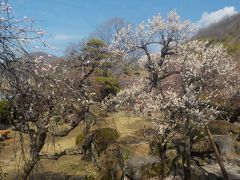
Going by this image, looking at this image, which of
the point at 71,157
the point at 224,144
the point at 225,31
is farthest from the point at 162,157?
the point at 225,31

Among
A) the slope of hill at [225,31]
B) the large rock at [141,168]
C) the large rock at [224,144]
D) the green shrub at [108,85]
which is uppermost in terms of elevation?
the slope of hill at [225,31]

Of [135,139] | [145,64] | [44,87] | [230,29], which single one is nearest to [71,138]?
[135,139]

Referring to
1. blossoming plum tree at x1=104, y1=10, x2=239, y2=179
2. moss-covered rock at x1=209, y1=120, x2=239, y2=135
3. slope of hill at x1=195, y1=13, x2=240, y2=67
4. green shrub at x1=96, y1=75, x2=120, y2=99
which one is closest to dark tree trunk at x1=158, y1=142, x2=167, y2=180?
blossoming plum tree at x1=104, y1=10, x2=239, y2=179

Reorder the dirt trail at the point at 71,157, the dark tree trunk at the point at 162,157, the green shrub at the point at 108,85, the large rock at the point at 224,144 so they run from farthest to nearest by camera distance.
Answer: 1. the green shrub at the point at 108,85
2. the large rock at the point at 224,144
3. the dirt trail at the point at 71,157
4. the dark tree trunk at the point at 162,157

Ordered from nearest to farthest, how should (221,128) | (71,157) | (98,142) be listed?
(98,142) → (71,157) → (221,128)

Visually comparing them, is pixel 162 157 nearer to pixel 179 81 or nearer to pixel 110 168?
pixel 110 168

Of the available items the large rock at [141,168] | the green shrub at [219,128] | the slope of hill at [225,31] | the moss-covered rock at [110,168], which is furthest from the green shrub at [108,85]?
the slope of hill at [225,31]

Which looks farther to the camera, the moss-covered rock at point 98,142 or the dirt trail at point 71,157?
the dirt trail at point 71,157

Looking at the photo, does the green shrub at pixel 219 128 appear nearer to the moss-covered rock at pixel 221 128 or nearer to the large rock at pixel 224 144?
the moss-covered rock at pixel 221 128

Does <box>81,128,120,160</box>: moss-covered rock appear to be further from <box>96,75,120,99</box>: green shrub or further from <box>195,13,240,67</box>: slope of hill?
<box>195,13,240,67</box>: slope of hill

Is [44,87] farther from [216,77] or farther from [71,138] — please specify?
[71,138]

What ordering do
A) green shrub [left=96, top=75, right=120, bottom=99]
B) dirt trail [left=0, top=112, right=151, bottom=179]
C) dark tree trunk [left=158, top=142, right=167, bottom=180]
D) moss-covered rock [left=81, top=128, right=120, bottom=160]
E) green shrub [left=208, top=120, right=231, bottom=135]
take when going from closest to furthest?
dark tree trunk [left=158, top=142, right=167, bottom=180]
moss-covered rock [left=81, top=128, right=120, bottom=160]
dirt trail [left=0, top=112, right=151, bottom=179]
green shrub [left=208, top=120, right=231, bottom=135]
green shrub [left=96, top=75, right=120, bottom=99]

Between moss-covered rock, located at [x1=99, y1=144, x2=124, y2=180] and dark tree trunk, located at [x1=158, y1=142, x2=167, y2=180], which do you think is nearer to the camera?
dark tree trunk, located at [x1=158, y1=142, x2=167, y2=180]

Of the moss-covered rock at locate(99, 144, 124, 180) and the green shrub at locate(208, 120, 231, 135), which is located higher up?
the green shrub at locate(208, 120, 231, 135)
